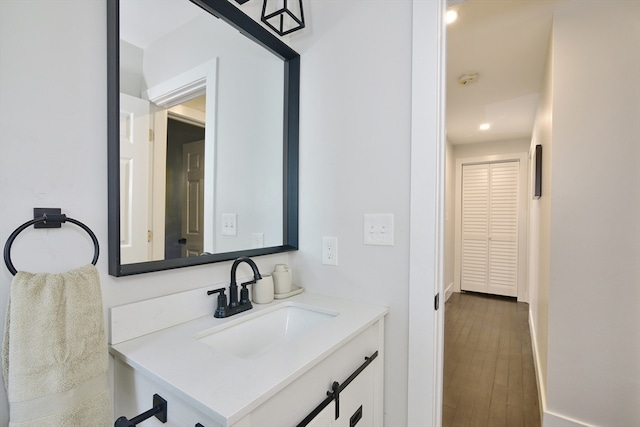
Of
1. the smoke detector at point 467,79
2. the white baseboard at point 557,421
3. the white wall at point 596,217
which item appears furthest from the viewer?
the smoke detector at point 467,79

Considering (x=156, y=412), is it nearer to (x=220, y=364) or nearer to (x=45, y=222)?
(x=220, y=364)

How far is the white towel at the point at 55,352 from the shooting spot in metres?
0.64

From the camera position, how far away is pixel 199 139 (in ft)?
3.93

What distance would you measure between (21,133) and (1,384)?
584 mm

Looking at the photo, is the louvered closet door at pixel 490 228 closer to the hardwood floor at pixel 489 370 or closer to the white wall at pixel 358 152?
the hardwood floor at pixel 489 370

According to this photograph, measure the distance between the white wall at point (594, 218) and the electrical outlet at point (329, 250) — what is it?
133cm

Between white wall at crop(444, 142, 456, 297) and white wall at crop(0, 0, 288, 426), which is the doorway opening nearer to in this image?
white wall at crop(0, 0, 288, 426)

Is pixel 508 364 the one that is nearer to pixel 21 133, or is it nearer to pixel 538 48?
pixel 538 48

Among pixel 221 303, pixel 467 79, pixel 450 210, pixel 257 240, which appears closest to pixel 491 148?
pixel 450 210

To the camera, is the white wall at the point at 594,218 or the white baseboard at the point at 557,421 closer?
the white wall at the point at 594,218

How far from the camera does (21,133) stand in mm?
714

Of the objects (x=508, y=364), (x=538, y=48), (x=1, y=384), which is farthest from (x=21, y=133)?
(x=508, y=364)

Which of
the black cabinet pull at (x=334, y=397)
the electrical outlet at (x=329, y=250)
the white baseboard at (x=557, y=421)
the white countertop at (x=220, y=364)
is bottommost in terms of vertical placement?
the white baseboard at (x=557, y=421)

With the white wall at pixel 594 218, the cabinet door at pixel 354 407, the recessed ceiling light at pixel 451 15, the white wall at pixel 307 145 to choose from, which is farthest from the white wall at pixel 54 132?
the white wall at pixel 594 218
